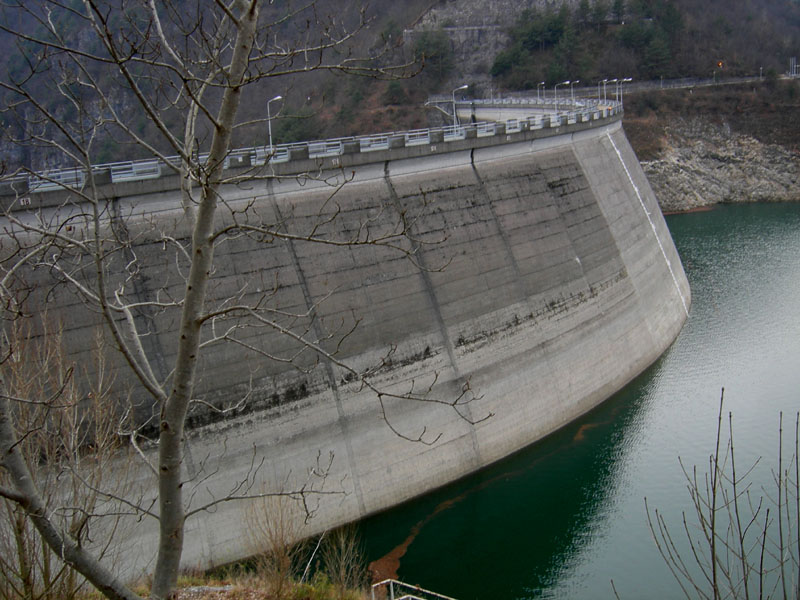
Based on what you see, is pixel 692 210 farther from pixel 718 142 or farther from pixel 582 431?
pixel 582 431

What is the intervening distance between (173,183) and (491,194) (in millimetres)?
9340

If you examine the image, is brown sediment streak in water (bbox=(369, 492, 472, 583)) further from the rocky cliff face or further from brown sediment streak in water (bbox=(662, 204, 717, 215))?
the rocky cliff face

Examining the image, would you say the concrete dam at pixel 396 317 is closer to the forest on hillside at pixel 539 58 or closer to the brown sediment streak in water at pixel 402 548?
the brown sediment streak in water at pixel 402 548

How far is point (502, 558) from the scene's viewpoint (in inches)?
636

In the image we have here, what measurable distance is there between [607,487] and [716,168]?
46.6m

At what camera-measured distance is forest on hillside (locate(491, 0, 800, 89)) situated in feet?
232

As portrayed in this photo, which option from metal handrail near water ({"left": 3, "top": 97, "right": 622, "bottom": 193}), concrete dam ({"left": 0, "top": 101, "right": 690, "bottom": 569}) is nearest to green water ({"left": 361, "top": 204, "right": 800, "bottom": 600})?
concrete dam ({"left": 0, "top": 101, "right": 690, "bottom": 569})

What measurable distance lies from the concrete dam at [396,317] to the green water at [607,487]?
2.29ft

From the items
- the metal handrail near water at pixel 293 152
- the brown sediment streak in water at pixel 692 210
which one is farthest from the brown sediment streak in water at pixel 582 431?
the brown sediment streak in water at pixel 692 210

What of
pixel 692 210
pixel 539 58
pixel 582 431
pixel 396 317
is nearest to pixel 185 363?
pixel 396 317

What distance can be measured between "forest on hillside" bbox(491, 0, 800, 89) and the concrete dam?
49.7 m

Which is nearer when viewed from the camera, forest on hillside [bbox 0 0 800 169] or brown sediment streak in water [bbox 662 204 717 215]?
brown sediment streak in water [bbox 662 204 717 215]

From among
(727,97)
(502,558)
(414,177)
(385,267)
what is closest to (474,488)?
(502,558)

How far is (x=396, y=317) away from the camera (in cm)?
1827
